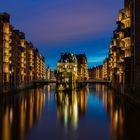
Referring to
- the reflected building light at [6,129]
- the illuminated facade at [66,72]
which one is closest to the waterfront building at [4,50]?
the illuminated facade at [66,72]

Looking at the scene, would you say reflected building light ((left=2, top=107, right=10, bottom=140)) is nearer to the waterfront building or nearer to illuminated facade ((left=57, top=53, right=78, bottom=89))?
the waterfront building

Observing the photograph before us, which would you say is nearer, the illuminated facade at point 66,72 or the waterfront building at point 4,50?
the waterfront building at point 4,50

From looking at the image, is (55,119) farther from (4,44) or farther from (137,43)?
(4,44)

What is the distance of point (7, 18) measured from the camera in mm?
137625

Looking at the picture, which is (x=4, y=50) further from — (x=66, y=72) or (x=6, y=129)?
(x=6, y=129)

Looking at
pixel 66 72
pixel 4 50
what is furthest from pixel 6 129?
pixel 66 72

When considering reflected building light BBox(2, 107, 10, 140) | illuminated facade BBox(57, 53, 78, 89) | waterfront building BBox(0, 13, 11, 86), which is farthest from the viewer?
illuminated facade BBox(57, 53, 78, 89)

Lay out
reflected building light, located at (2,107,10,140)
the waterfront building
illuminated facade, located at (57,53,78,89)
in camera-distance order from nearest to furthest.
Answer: reflected building light, located at (2,107,10,140) → the waterfront building → illuminated facade, located at (57,53,78,89)

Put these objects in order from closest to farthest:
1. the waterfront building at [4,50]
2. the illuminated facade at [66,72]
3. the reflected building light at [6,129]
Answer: the reflected building light at [6,129]
the waterfront building at [4,50]
the illuminated facade at [66,72]

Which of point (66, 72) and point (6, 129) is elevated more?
point (66, 72)

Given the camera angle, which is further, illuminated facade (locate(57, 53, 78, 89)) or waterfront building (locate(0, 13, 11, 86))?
illuminated facade (locate(57, 53, 78, 89))

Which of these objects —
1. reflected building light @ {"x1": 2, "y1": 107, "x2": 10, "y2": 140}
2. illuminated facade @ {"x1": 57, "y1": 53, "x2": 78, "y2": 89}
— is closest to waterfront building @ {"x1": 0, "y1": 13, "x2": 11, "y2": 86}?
illuminated facade @ {"x1": 57, "y1": 53, "x2": 78, "y2": 89}

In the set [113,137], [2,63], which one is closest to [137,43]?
[113,137]

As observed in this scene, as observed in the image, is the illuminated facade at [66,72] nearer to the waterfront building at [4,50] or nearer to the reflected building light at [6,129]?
the waterfront building at [4,50]
